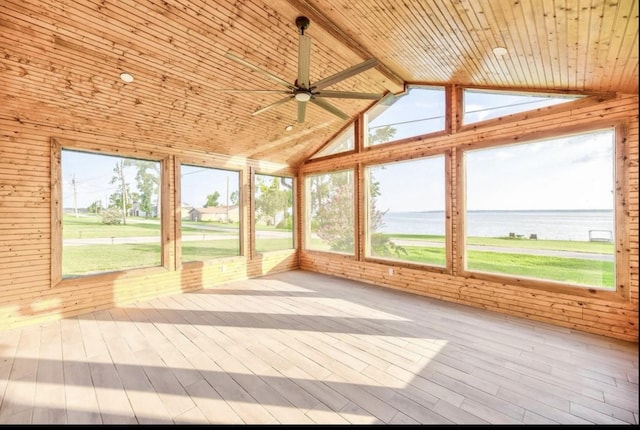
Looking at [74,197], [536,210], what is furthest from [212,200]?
[536,210]

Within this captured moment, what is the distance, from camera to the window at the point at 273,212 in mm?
6870

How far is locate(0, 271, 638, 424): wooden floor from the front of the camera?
213cm

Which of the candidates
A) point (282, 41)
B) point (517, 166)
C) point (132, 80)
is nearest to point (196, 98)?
point (132, 80)

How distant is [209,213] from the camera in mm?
6090

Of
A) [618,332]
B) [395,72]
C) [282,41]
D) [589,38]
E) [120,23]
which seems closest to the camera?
[589,38]

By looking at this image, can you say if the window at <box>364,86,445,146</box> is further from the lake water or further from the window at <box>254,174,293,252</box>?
the lake water

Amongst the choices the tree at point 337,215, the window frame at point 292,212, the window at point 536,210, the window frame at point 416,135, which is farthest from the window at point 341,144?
the window at point 536,210

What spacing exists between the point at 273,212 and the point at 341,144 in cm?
251

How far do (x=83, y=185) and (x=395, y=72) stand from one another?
565cm

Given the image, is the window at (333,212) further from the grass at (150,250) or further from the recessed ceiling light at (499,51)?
the recessed ceiling light at (499,51)

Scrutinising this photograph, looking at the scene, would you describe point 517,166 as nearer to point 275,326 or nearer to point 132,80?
point 275,326

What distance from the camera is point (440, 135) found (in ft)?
16.1

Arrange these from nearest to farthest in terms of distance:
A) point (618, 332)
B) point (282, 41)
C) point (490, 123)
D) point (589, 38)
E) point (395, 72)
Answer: point (589, 38) < point (618, 332) < point (282, 41) < point (490, 123) < point (395, 72)

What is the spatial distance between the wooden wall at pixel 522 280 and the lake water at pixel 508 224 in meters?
4.71
